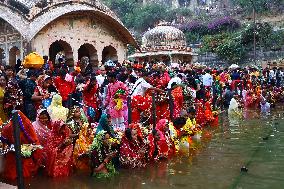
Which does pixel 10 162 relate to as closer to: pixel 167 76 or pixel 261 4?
pixel 167 76

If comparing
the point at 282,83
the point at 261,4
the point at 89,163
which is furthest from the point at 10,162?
the point at 261,4

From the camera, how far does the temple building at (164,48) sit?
28422mm

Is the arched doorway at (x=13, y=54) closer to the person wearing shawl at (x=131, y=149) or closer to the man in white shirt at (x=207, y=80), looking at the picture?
the man in white shirt at (x=207, y=80)

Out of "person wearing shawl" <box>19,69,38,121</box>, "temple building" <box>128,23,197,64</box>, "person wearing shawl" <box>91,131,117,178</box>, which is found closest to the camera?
"person wearing shawl" <box>91,131,117,178</box>

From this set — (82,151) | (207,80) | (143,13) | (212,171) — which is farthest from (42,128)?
(143,13)

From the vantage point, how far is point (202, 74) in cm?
1794

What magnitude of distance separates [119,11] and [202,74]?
40.4m

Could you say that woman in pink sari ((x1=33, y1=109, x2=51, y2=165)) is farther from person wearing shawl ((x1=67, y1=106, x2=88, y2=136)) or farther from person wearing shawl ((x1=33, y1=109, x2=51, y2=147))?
person wearing shawl ((x1=67, y1=106, x2=88, y2=136))

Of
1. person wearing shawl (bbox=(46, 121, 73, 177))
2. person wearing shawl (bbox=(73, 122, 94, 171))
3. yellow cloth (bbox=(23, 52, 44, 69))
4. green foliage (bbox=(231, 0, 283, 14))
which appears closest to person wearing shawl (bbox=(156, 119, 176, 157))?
person wearing shawl (bbox=(73, 122, 94, 171))

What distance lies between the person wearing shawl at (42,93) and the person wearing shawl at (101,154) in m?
1.65

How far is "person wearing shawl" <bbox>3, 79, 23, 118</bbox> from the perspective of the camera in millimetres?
8008

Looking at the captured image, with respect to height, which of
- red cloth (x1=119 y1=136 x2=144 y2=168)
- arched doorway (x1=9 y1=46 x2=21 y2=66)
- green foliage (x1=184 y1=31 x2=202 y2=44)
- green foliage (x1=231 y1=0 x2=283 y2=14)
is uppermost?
green foliage (x1=231 y1=0 x2=283 y2=14)

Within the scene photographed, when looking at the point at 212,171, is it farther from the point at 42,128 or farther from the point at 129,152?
the point at 42,128

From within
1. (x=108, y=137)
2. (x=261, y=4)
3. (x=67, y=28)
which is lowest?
(x=108, y=137)
